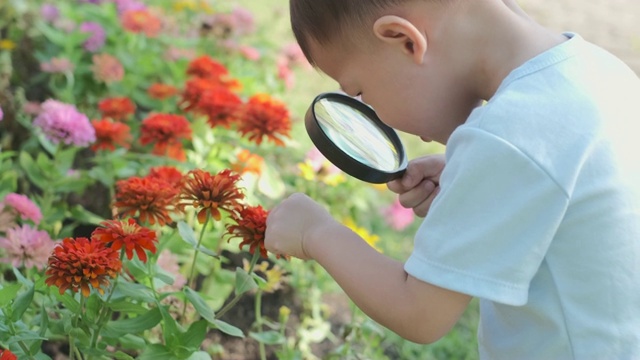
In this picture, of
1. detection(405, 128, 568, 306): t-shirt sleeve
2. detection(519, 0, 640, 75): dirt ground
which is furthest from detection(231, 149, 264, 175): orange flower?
detection(519, 0, 640, 75): dirt ground

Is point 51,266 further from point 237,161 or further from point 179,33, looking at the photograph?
point 179,33

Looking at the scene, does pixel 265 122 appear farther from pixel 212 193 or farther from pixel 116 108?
pixel 212 193

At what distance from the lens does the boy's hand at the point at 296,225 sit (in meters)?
1.43

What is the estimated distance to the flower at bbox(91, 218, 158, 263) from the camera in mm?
1465

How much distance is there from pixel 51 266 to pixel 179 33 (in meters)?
2.24

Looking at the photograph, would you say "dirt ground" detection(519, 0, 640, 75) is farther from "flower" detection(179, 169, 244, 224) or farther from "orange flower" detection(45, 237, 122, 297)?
"orange flower" detection(45, 237, 122, 297)

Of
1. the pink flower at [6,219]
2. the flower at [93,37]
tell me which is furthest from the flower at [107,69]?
the pink flower at [6,219]

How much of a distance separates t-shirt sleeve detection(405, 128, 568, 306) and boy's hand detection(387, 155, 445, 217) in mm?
415

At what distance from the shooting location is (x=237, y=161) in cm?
256

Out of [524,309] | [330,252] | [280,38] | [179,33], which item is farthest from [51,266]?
[280,38]

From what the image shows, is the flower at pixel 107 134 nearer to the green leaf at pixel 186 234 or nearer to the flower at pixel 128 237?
the green leaf at pixel 186 234

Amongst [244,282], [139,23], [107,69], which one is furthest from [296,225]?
[139,23]

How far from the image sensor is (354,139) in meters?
1.64

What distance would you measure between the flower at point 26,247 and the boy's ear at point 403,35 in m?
0.84
